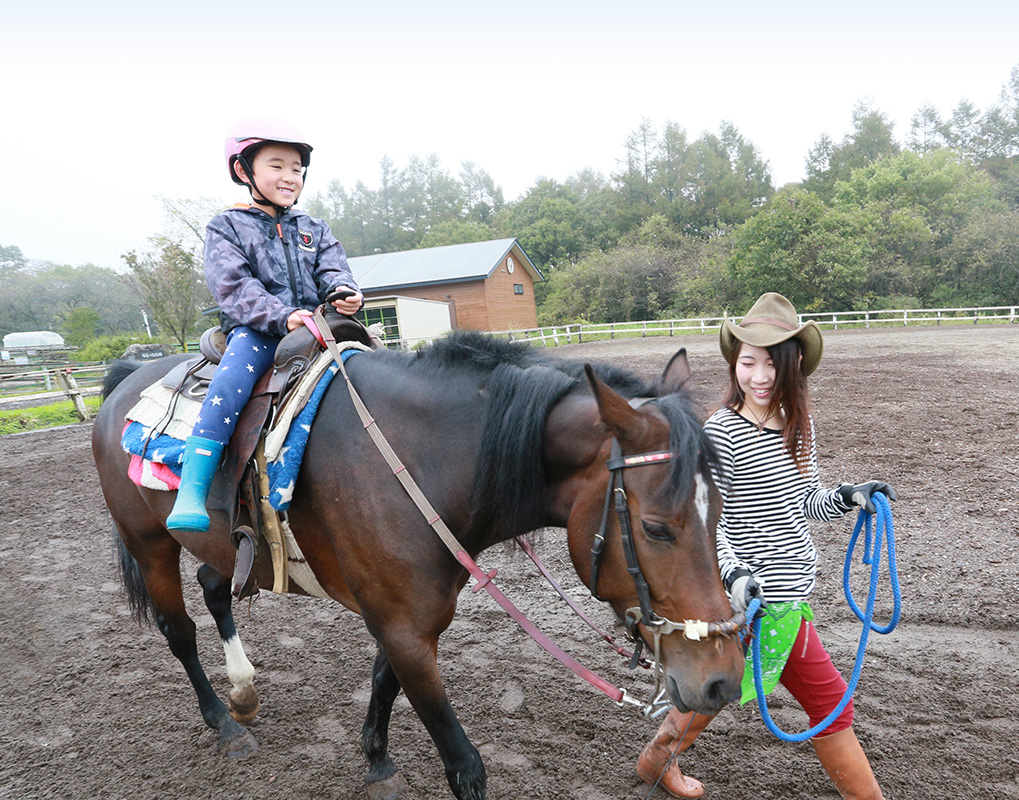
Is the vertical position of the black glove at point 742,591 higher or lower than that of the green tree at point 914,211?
lower

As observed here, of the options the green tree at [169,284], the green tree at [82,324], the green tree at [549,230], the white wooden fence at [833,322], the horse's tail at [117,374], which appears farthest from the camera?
the green tree at [549,230]

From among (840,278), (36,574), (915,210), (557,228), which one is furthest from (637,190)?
(36,574)

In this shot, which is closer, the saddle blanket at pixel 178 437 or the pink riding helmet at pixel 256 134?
the saddle blanket at pixel 178 437

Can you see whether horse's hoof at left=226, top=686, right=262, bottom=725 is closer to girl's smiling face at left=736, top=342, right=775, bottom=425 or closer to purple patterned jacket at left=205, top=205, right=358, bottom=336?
purple patterned jacket at left=205, top=205, right=358, bottom=336

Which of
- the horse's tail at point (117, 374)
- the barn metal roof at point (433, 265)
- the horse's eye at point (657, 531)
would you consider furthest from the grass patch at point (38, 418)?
the barn metal roof at point (433, 265)

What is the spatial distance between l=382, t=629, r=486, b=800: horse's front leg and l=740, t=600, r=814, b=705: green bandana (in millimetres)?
1019

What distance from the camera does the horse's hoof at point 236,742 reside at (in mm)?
2932

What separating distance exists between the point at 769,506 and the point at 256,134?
8.72 feet

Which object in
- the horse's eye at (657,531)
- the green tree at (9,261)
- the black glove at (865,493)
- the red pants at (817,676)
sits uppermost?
the green tree at (9,261)

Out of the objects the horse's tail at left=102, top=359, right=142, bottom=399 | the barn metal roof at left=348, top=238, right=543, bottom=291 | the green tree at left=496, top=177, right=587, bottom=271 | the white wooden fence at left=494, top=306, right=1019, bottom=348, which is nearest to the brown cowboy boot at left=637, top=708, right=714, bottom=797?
the horse's tail at left=102, top=359, right=142, bottom=399

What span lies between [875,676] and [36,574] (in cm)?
683

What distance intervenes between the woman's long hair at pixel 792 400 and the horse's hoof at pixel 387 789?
225 centimetres

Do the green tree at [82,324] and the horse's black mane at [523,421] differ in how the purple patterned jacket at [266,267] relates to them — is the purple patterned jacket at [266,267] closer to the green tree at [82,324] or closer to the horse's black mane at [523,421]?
the horse's black mane at [523,421]

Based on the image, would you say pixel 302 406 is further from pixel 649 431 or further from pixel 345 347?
pixel 649 431
